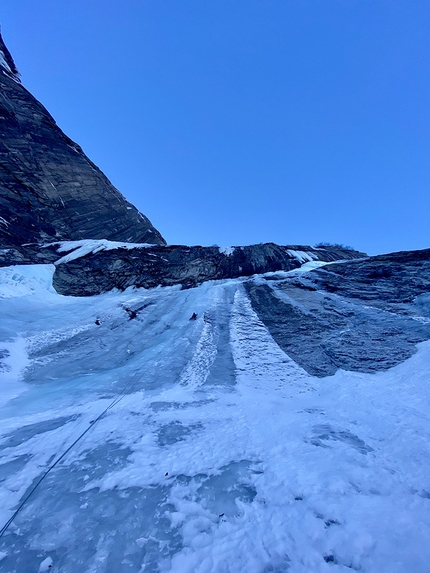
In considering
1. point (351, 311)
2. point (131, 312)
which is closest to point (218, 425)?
point (131, 312)

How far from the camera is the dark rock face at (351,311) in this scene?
7.94 metres

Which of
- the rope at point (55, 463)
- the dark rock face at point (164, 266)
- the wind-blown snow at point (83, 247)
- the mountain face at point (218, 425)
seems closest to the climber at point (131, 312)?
the mountain face at point (218, 425)

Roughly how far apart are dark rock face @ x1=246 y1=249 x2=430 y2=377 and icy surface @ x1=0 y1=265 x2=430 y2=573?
2.49 feet

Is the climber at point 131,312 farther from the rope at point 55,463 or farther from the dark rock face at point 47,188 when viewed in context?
the dark rock face at point 47,188

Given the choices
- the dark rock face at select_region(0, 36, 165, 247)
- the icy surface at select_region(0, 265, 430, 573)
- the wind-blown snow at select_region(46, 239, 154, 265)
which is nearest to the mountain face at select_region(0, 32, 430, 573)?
the icy surface at select_region(0, 265, 430, 573)

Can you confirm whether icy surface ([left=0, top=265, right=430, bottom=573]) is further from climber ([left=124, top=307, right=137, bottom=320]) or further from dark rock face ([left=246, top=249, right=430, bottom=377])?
climber ([left=124, top=307, right=137, bottom=320])

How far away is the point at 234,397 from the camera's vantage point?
601 cm

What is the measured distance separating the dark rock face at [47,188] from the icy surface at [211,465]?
625 inches

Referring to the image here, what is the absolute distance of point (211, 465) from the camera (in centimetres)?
371

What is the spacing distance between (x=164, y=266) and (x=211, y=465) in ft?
51.6

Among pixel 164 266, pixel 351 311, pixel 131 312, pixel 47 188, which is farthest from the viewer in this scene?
pixel 47 188

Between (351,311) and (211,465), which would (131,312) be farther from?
(351,311)

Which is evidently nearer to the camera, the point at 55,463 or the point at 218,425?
the point at 55,463

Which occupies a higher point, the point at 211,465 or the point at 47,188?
the point at 47,188
